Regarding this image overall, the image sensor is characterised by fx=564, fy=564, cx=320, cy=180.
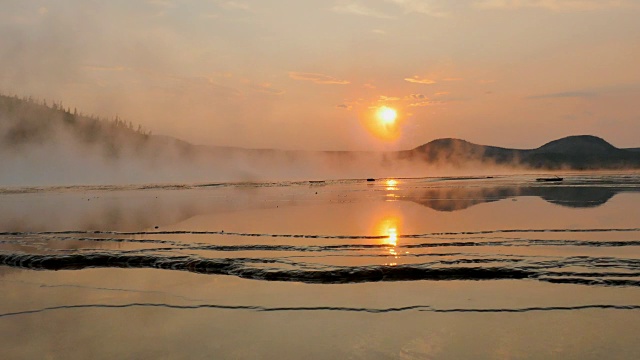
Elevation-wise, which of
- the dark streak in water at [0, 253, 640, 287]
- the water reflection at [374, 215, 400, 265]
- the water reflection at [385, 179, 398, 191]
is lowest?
the dark streak in water at [0, 253, 640, 287]

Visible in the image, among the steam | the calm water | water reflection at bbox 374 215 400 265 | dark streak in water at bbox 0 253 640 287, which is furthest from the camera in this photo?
the steam

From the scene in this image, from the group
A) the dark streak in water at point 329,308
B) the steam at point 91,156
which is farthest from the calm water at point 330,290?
the steam at point 91,156

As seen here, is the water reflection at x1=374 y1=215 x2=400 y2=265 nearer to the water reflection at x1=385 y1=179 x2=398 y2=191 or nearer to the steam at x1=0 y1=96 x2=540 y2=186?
the water reflection at x1=385 y1=179 x2=398 y2=191

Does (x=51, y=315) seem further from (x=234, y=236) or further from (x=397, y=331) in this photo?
(x=234, y=236)

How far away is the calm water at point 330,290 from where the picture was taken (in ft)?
25.9

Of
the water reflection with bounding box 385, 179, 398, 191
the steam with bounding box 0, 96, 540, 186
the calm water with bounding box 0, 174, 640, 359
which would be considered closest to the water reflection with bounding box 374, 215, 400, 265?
the calm water with bounding box 0, 174, 640, 359

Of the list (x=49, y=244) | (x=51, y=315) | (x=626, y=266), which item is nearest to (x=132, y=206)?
(x=49, y=244)

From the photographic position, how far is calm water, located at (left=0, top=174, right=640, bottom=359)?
791cm

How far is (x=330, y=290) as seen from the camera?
11.4 meters

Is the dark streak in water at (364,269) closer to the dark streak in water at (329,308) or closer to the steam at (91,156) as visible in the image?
the dark streak in water at (329,308)

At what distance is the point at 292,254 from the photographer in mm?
15430

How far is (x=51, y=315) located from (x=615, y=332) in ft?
29.7

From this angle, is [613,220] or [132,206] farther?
[132,206]

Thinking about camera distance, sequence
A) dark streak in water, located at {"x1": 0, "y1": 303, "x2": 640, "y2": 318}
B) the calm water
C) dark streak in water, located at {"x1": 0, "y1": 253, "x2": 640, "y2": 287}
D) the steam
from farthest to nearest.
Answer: the steam, dark streak in water, located at {"x1": 0, "y1": 253, "x2": 640, "y2": 287}, dark streak in water, located at {"x1": 0, "y1": 303, "x2": 640, "y2": 318}, the calm water
